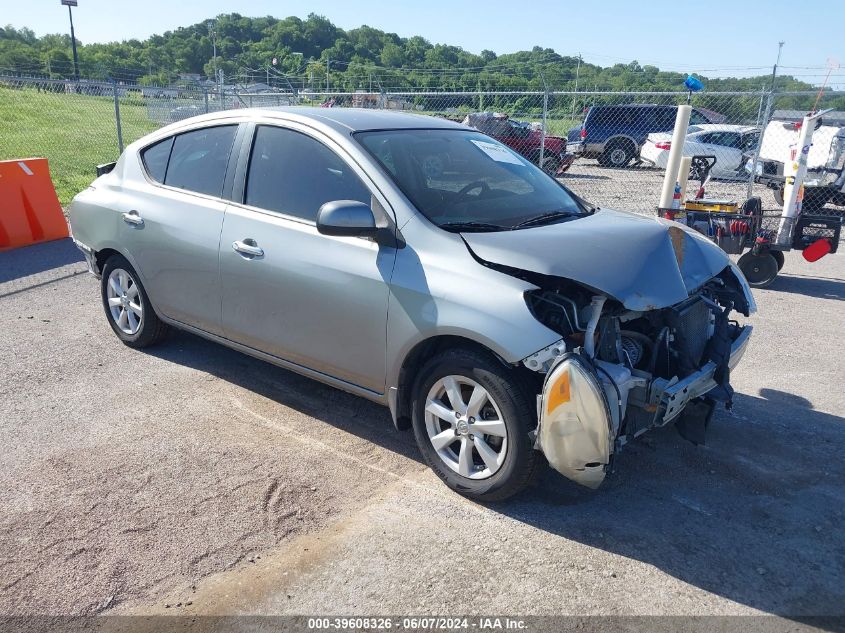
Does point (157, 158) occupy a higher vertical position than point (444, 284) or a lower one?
higher

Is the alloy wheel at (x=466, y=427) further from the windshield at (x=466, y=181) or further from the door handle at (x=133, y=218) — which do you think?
the door handle at (x=133, y=218)

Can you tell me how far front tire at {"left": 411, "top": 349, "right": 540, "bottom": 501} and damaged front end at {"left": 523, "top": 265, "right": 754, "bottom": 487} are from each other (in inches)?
5.9

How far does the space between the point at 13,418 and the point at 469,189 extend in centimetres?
312

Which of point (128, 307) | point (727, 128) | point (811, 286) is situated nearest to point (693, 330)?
point (128, 307)

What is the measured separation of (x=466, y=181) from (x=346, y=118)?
2.83 feet

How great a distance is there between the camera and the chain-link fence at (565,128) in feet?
42.6

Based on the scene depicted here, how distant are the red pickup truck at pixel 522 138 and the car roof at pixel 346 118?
43.5 feet

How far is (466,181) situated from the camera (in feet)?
13.3

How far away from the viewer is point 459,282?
10.9ft

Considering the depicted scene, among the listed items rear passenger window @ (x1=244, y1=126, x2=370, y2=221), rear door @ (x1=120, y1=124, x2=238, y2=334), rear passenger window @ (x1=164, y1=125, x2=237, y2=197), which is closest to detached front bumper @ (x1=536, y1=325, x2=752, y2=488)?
rear passenger window @ (x1=244, y1=126, x2=370, y2=221)

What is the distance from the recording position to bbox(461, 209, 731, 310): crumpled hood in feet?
10.3

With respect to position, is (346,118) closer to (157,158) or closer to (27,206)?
(157,158)

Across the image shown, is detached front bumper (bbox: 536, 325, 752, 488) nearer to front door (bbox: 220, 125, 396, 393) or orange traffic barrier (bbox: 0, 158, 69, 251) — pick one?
front door (bbox: 220, 125, 396, 393)

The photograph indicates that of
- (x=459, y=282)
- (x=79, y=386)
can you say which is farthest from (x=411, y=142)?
(x=79, y=386)
